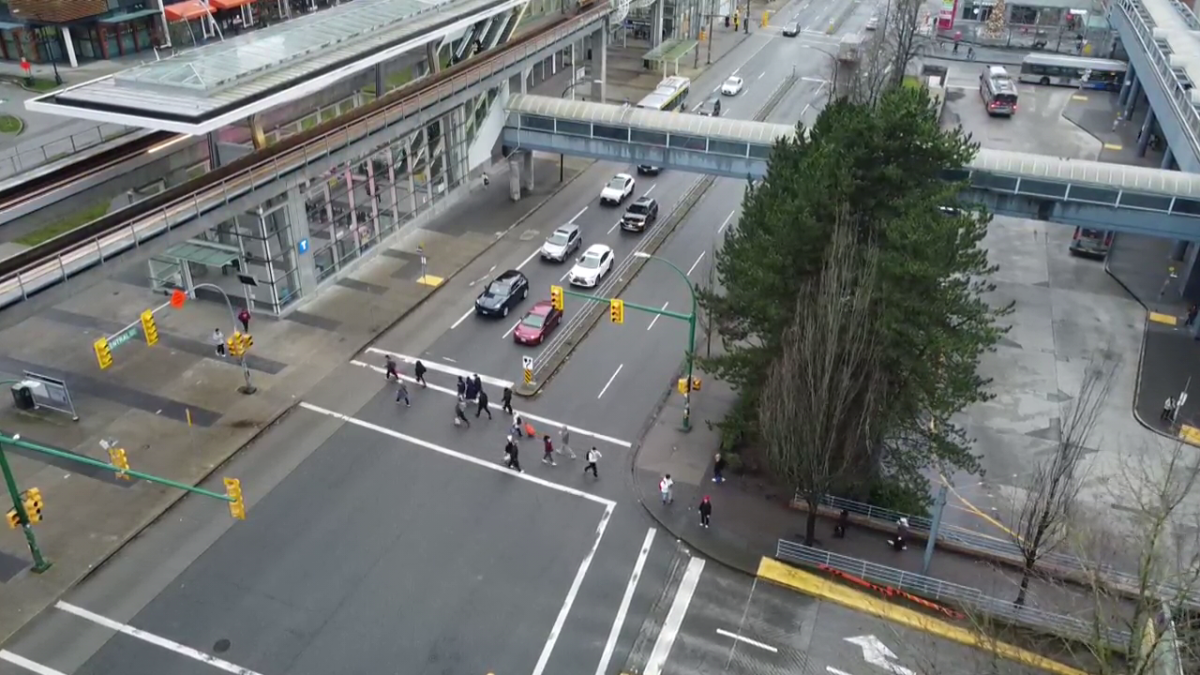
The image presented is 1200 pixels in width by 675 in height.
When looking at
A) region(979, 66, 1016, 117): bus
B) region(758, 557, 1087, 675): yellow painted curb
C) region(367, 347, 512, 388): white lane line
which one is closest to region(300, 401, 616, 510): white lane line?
region(367, 347, 512, 388): white lane line

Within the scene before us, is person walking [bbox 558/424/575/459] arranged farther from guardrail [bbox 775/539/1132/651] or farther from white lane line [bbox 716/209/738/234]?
white lane line [bbox 716/209/738/234]

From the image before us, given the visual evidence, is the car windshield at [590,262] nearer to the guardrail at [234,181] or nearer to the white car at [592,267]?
the white car at [592,267]

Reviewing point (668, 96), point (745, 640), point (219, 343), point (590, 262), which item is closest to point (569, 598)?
point (745, 640)

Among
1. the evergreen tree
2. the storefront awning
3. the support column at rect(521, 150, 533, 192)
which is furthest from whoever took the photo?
the storefront awning

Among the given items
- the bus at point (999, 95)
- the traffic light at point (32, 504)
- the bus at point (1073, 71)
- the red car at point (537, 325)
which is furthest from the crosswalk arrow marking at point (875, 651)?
the bus at point (1073, 71)

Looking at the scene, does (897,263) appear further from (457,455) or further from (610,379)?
(457,455)

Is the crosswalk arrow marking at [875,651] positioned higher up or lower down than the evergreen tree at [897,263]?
lower down
